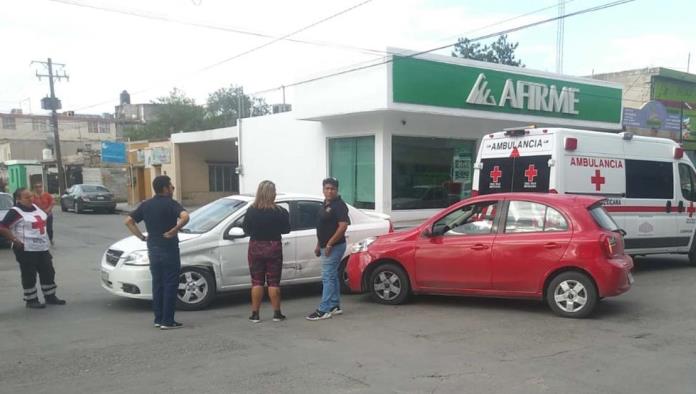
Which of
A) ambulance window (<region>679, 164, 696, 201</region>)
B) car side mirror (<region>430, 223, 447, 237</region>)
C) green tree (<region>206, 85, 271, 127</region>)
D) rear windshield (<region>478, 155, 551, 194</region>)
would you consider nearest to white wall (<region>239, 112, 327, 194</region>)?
rear windshield (<region>478, 155, 551, 194</region>)

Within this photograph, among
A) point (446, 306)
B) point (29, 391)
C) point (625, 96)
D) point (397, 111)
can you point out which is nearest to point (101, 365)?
point (29, 391)

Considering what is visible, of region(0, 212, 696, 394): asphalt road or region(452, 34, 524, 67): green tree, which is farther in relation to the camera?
region(452, 34, 524, 67): green tree

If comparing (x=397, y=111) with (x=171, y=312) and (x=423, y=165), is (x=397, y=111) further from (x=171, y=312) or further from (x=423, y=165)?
(x=171, y=312)

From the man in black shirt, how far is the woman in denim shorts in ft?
1.80

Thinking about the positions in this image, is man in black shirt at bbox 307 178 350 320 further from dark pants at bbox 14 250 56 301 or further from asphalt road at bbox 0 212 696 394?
dark pants at bbox 14 250 56 301

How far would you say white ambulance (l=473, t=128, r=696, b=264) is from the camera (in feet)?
31.0

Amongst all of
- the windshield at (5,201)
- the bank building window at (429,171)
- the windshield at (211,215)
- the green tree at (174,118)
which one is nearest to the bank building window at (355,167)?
the bank building window at (429,171)

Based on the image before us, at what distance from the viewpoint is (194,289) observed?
7410 mm

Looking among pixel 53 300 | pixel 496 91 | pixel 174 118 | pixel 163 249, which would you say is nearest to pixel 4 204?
pixel 53 300

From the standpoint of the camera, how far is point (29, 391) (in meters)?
4.54

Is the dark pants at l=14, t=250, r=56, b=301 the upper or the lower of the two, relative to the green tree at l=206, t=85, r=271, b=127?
lower

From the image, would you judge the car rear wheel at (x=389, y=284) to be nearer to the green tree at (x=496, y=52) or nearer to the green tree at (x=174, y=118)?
the green tree at (x=496, y=52)

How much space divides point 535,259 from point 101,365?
485 cm

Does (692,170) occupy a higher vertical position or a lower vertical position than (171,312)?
higher
